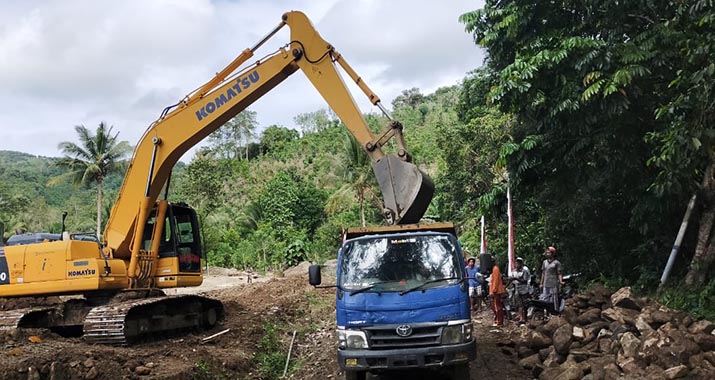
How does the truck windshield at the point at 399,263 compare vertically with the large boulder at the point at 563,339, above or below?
above

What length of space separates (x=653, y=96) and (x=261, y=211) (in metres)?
33.5

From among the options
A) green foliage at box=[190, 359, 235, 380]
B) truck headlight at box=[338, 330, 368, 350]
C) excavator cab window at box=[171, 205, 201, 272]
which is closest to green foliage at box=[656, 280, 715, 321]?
truck headlight at box=[338, 330, 368, 350]

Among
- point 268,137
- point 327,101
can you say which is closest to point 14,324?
point 327,101

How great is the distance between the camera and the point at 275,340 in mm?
12430

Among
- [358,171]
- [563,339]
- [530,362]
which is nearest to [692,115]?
[563,339]

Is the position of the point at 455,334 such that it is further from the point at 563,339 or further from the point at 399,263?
the point at 563,339

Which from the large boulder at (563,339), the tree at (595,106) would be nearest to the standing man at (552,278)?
the tree at (595,106)

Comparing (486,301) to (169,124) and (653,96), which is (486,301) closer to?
(653,96)

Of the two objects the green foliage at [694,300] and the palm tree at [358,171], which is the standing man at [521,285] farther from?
the palm tree at [358,171]

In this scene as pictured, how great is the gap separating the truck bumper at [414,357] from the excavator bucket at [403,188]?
2544 mm

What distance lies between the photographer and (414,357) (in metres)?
7.61

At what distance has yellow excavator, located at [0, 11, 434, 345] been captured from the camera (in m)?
10.5

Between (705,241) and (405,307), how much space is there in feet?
24.1

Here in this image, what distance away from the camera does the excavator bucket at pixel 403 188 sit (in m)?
9.65
